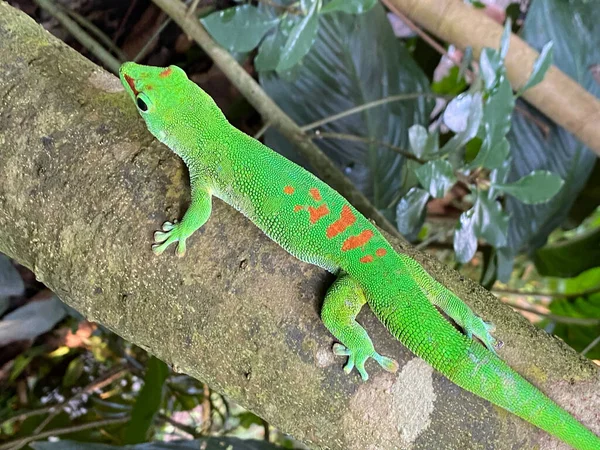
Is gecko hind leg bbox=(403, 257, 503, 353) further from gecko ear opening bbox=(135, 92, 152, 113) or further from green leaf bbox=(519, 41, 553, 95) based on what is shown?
green leaf bbox=(519, 41, 553, 95)

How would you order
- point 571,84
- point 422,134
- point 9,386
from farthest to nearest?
point 9,386 < point 571,84 < point 422,134

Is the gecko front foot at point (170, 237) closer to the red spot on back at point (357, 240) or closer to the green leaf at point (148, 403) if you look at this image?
the red spot on back at point (357, 240)

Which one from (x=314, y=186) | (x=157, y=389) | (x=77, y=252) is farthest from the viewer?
(x=157, y=389)

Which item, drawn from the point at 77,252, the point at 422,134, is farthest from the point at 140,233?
the point at 422,134

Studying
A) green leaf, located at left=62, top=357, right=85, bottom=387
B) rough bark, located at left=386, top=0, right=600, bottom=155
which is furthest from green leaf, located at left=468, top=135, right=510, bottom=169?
green leaf, located at left=62, top=357, right=85, bottom=387

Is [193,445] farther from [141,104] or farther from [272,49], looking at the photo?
[272,49]

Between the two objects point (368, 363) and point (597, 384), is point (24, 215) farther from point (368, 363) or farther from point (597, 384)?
point (597, 384)

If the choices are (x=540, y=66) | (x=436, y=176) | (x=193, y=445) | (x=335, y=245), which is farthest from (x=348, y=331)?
(x=540, y=66)
